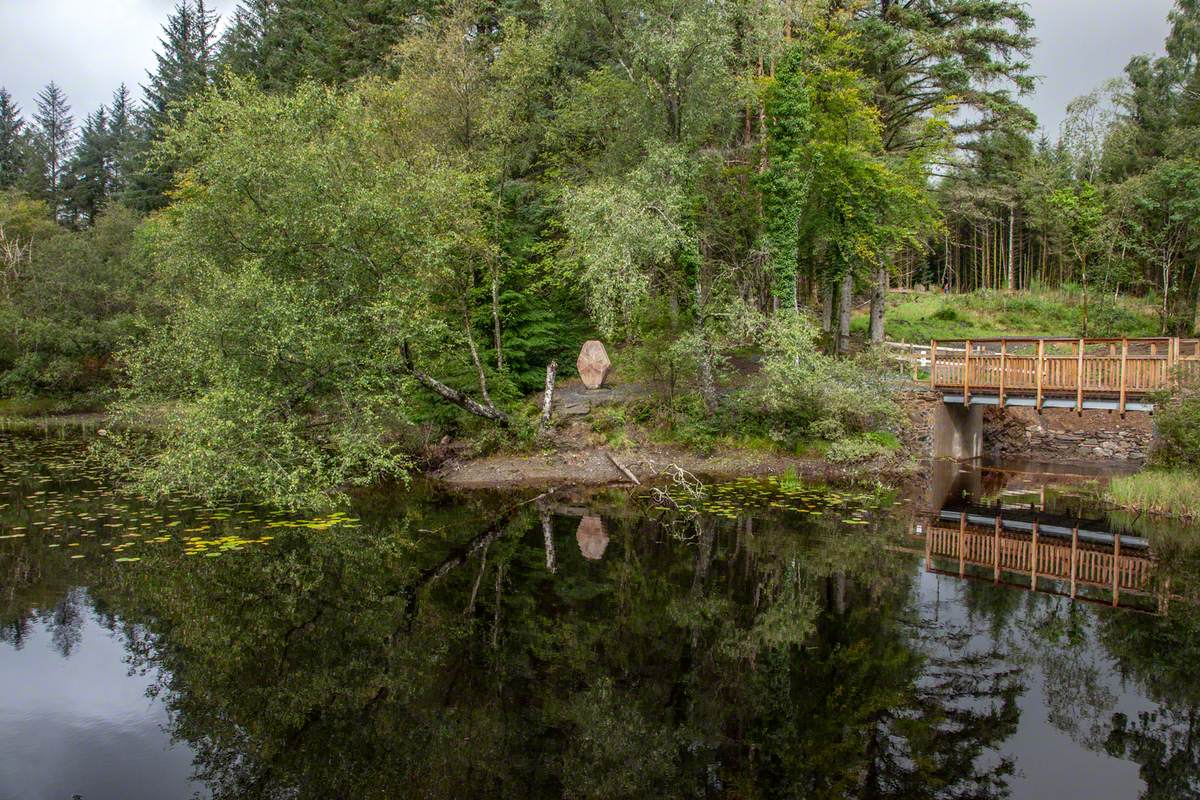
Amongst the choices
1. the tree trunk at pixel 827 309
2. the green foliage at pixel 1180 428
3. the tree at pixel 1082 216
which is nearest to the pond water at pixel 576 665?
the green foliage at pixel 1180 428

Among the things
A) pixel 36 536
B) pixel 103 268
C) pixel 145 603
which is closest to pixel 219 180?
pixel 36 536

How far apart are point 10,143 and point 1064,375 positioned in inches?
3115

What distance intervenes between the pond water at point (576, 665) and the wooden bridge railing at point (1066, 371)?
5.65m

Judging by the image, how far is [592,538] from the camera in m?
13.5

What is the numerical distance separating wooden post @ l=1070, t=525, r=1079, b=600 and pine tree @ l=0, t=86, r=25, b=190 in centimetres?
7327

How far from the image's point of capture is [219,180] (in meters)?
Result: 15.9

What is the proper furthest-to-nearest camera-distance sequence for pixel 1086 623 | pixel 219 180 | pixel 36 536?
pixel 219 180 → pixel 36 536 → pixel 1086 623

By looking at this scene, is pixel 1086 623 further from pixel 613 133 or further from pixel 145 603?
pixel 613 133

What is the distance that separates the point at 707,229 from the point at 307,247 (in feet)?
38.2

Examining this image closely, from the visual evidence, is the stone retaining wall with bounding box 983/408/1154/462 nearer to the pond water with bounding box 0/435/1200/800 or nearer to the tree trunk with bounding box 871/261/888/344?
the tree trunk with bounding box 871/261/888/344

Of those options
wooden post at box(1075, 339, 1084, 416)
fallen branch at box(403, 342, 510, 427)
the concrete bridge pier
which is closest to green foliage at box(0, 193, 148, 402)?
fallen branch at box(403, 342, 510, 427)

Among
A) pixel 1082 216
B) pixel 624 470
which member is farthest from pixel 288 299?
pixel 1082 216

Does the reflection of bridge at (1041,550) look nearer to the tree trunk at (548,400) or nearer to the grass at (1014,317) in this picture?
the tree trunk at (548,400)

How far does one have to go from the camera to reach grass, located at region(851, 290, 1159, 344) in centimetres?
3219
